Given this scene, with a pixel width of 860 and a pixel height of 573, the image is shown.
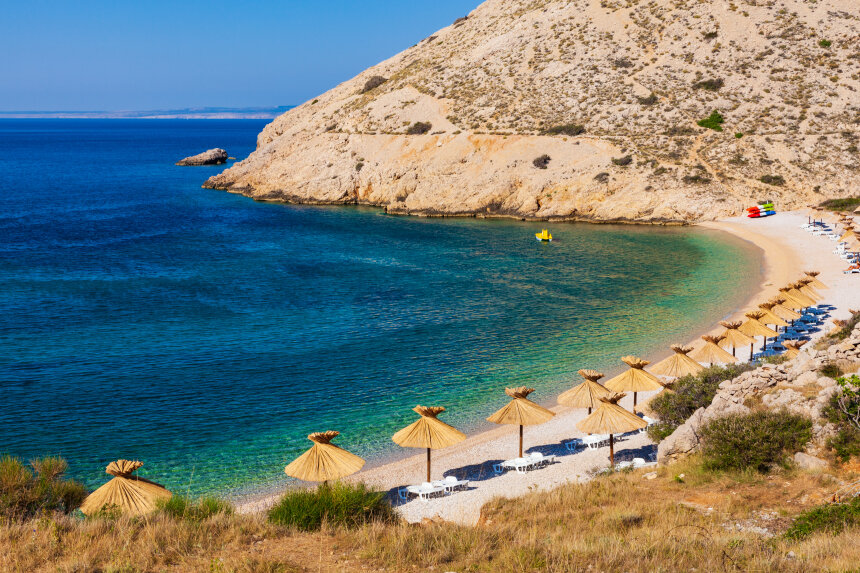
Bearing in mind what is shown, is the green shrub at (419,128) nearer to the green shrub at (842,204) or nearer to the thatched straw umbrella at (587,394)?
the green shrub at (842,204)

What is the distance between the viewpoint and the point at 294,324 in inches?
1293

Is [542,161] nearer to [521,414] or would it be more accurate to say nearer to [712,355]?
[712,355]

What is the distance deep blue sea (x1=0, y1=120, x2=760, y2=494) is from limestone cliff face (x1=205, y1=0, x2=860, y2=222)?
5378mm

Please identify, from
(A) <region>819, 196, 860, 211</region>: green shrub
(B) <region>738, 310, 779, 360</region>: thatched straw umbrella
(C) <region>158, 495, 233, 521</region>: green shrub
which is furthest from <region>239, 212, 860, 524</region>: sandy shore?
(A) <region>819, 196, 860, 211</region>: green shrub

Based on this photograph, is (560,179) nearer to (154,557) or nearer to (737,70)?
(737,70)

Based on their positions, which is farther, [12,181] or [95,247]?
[12,181]

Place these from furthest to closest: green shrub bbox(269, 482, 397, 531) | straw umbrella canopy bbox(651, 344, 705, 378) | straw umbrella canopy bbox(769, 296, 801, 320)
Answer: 1. straw umbrella canopy bbox(769, 296, 801, 320)
2. straw umbrella canopy bbox(651, 344, 705, 378)
3. green shrub bbox(269, 482, 397, 531)

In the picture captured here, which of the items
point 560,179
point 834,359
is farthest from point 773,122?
point 834,359

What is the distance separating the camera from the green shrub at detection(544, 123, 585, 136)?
68875 mm

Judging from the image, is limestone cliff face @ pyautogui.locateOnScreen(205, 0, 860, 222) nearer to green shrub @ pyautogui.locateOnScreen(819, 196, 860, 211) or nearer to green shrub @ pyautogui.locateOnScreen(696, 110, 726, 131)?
green shrub @ pyautogui.locateOnScreen(696, 110, 726, 131)

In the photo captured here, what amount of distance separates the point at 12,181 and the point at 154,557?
107 m

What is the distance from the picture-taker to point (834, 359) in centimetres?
1797

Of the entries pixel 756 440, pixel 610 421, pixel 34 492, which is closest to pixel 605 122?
pixel 610 421

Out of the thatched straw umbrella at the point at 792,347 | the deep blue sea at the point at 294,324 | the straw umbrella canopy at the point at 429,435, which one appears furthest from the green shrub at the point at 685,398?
the straw umbrella canopy at the point at 429,435
